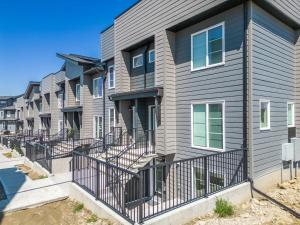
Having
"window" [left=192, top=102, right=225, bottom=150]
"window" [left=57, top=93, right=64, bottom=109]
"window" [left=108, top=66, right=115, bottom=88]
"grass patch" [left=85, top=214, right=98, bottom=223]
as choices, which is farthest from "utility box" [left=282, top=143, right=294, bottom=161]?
"window" [left=57, top=93, right=64, bottom=109]

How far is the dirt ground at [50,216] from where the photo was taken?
685 cm

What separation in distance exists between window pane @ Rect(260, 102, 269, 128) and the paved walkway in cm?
777

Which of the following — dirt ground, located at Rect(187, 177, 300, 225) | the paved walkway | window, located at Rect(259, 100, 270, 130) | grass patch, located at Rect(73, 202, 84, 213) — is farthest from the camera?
window, located at Rect(259, 100, 270, 130)

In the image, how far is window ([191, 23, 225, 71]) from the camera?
336 inches

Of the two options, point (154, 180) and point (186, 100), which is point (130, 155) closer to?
point (154, 180)

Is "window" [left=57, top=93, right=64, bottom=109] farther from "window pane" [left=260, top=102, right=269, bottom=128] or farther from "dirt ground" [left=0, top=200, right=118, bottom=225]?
"window pane" [left=260, top=102, right=269, bottom=128]

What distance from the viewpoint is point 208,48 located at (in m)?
8.93

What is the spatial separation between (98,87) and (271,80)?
1227 cm

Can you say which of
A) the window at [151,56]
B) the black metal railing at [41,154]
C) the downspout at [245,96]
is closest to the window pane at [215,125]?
the downspout at [245,96]

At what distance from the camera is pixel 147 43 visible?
39.1 ft

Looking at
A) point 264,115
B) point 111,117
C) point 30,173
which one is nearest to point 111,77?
point 111,117

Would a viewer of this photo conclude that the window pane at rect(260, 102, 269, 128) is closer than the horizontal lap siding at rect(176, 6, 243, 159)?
No

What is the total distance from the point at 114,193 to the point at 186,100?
4.97 meters

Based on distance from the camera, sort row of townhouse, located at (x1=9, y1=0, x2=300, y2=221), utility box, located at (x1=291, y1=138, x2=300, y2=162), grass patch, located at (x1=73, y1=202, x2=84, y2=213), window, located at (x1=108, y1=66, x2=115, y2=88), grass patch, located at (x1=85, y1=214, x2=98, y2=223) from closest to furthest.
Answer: grass patch, located at (x1=85, y1=214, x2=98, y2=223), grass patch, located at (x1=73, y1=202, x2=84, y2=213), row of townhouse, located at (x1=9, y1=0, x2=300, y2=221), utility box, located at (x1=291, y1=138, x2=300, y2=162), window, located at (x1=108, y1=66, x2=115, y2=88)
